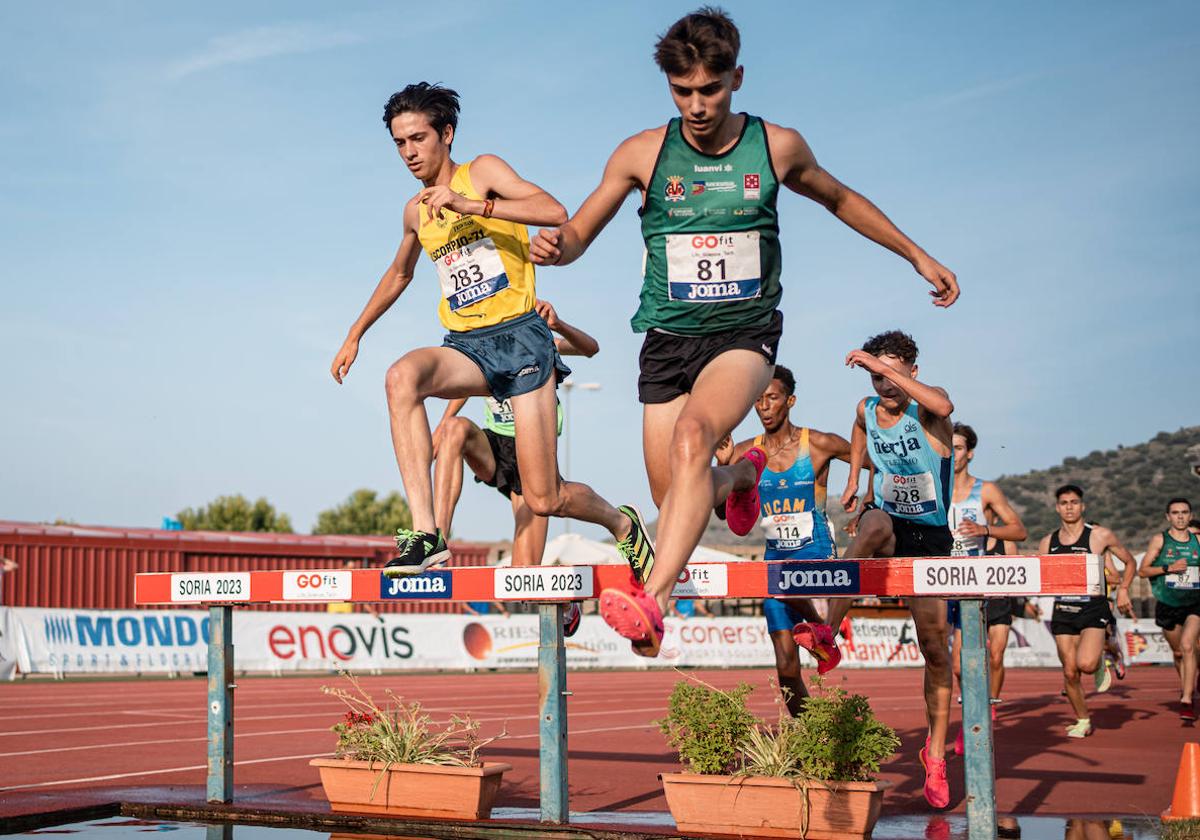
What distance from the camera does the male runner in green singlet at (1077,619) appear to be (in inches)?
490

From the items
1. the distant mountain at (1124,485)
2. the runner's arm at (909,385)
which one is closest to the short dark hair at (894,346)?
the runner's arm at (909,385)

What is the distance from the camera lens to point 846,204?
5316 millimetres

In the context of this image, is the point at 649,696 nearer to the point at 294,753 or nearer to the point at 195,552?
the point at 294,753

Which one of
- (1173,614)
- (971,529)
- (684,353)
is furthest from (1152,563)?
(684,353)

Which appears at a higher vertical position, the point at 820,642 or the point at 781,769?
the point at 820,642

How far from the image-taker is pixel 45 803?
7.07m

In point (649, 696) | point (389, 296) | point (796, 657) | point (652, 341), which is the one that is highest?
point (389, 296)

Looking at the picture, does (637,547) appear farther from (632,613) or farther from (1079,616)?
(1079,616)

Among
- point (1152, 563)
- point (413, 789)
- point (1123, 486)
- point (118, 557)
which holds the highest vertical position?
point (1123, 486)

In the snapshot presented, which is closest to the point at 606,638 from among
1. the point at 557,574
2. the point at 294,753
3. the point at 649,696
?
the point at 649,696

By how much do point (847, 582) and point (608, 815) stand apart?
2.38 meters

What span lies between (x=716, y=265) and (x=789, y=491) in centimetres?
421

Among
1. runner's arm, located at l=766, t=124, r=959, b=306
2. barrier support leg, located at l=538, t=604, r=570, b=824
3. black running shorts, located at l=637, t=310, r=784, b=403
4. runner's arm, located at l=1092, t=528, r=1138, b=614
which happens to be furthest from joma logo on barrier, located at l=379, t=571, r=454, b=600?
runner's arm, located at l=1092, t=528, r=1138, b=614

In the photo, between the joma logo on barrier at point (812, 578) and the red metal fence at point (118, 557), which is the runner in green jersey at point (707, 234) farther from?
the red metal fence at point (118, 557)
